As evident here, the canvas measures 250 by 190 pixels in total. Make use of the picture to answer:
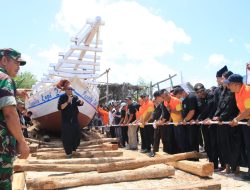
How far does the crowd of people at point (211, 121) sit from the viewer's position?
18.9 feet

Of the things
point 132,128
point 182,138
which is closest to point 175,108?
point 182,138

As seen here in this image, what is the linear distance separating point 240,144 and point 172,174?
1.32 meters

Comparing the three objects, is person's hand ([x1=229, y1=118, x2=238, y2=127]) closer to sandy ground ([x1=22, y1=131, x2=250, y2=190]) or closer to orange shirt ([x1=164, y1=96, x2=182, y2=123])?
sandy ground ([x1=22, y1=131, x2=250, y2=190])

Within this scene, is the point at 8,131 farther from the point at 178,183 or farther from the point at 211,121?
the point at 211,121

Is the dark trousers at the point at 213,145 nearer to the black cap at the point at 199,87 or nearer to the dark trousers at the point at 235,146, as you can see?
the dark trousers at the point at 235,146

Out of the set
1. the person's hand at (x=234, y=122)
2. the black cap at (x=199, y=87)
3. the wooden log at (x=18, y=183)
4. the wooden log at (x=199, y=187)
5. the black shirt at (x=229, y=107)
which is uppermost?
the black cap at (x=199, y=87)

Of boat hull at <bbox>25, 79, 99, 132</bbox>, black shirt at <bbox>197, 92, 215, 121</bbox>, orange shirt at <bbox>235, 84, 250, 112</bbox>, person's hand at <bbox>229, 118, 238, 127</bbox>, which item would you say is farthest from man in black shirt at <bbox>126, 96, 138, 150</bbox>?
orange shirt at <bbox>235, 84, 250, 112</bbox>

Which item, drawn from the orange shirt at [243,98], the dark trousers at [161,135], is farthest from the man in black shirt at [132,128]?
the orange shirt at [243,98]

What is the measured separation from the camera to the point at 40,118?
1270 cm

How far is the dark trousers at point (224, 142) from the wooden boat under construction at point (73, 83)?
659cm

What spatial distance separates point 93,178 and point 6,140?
8.18 feet

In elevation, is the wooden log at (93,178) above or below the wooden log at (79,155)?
below

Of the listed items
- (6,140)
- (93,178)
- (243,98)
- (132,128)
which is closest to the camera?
(6,140)

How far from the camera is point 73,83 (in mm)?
12000
